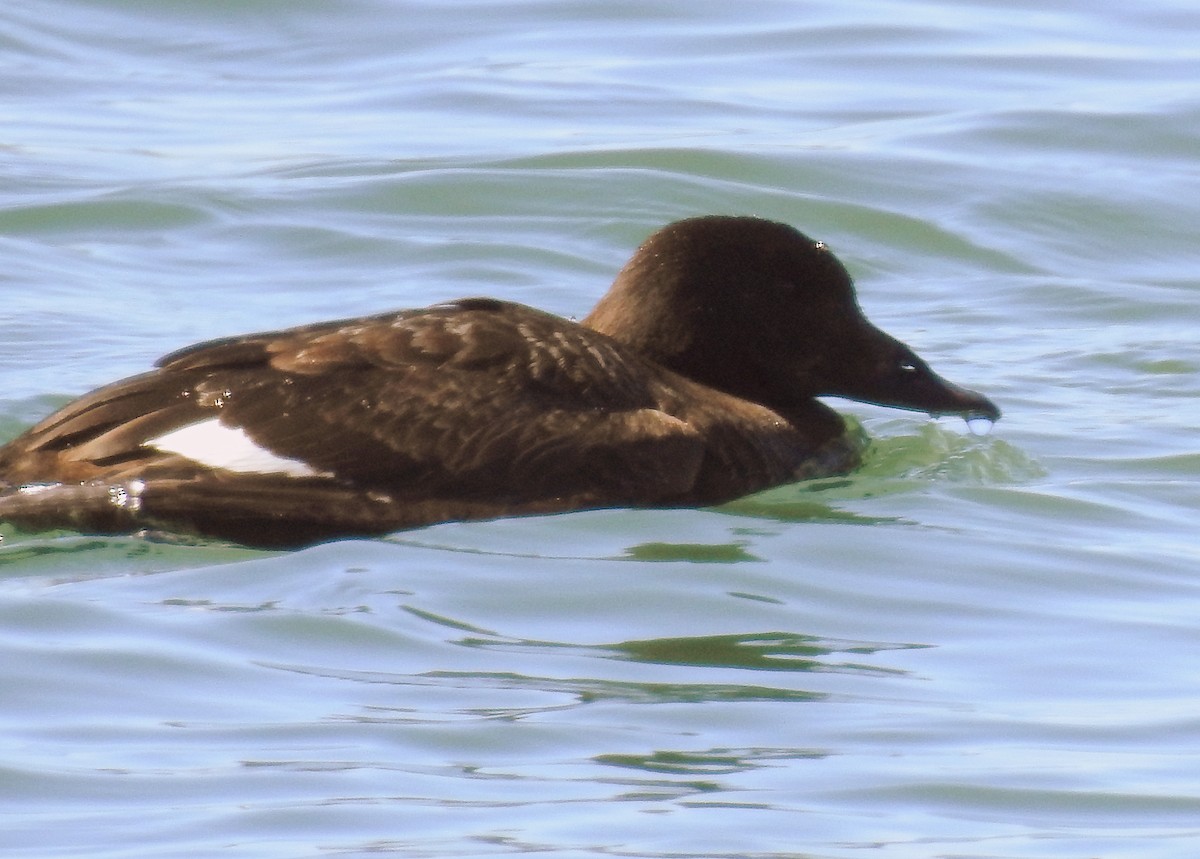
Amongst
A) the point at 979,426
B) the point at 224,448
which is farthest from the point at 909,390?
the point at 224,448

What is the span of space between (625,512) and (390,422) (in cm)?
72

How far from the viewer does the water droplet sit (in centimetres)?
864

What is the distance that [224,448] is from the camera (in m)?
6.73

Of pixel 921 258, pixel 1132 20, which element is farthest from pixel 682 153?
pixel 1132 20

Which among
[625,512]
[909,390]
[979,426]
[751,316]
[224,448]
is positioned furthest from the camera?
[979,426]

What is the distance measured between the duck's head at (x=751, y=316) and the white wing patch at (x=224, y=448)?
1.44 meters

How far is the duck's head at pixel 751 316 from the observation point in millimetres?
7750

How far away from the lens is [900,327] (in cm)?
1055

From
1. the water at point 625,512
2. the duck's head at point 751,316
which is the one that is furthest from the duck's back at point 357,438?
the duck's head at point 751,316

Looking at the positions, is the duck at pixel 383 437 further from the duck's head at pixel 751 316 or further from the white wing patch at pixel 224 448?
the duck's head at pixel 751 316

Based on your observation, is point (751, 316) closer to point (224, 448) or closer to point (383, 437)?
point (383, 437)

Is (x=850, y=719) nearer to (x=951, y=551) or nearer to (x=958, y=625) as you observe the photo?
(x=958, y=625)

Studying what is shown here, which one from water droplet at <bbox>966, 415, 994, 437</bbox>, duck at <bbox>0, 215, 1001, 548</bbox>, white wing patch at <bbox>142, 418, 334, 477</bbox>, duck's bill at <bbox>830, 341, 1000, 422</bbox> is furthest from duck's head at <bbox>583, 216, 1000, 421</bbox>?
white wing patch at <bbox>142, 418, 334, 477</bbox>

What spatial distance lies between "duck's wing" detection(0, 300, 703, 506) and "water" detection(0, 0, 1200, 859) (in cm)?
17
